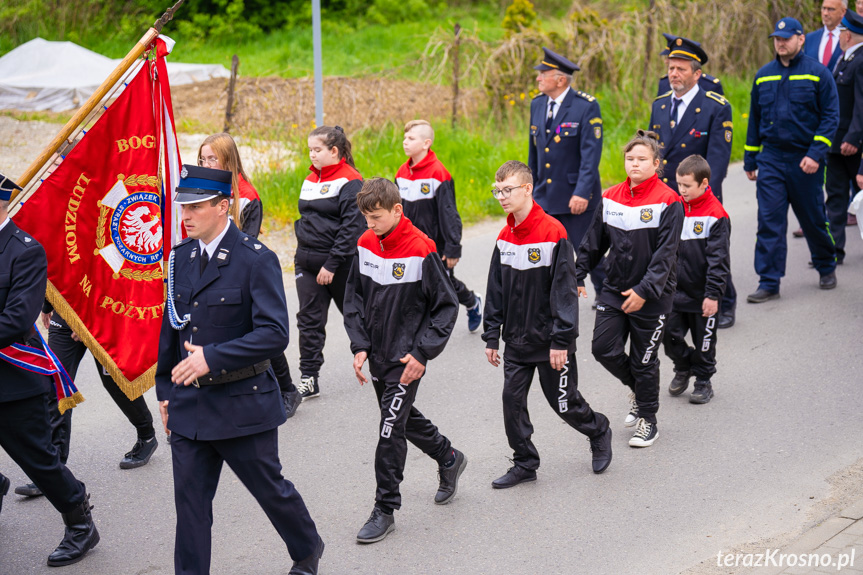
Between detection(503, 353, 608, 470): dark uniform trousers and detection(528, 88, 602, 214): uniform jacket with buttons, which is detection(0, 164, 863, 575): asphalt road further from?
detection(528, 88, 602, 214): uniform jacket with buttons

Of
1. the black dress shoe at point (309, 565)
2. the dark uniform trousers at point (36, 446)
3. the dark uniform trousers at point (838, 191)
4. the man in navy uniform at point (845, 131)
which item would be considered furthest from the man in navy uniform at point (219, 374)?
the dark uniform trousers at point (838, 191)

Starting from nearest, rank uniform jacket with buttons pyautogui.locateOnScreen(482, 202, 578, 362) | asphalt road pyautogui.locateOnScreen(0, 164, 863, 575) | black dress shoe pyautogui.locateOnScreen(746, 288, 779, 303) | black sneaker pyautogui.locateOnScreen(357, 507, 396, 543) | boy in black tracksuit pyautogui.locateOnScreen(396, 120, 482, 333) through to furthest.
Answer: asphalt road pyautogui.locateOnScreen(0, 164, 863, 575) → black sneaker pyautogui.locateOnScreen(357, 507, 396, 543) → uniform jacket with buttons pyautogui.locateOnScreen(482, 202, 578, 362) → boy in black tracksuit pyautogui.locateOnScreen(396, 120, 482, 333) → black dress shoe pyautogui.locateOnScreen(746, 288, 779, 303)

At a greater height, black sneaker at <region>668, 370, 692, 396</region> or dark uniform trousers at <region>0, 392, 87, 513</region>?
dark uniform trousers at <region>0, 392, 87, 513</region>

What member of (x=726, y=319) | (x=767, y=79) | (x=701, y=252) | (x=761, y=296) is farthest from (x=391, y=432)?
(x=767, y=79)

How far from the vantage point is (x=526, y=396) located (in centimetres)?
523

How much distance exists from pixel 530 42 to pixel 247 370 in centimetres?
1297

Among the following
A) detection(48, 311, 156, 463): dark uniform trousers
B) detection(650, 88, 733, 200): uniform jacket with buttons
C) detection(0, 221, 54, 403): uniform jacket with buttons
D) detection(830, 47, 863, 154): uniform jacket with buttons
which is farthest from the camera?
detection(830, 47, 863, 154): uniform jacket with buttons

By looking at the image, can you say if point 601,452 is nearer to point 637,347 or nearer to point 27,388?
point 637,347

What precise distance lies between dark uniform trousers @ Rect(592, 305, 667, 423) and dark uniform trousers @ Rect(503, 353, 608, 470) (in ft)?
1.84

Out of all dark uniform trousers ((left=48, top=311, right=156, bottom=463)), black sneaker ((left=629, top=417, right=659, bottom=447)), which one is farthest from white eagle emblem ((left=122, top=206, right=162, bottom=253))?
black sneaker ((left=629, top=417, right=659, bottom=447))

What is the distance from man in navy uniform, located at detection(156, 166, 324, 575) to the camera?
3.97 meters

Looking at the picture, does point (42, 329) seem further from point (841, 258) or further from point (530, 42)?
point (530, 42)

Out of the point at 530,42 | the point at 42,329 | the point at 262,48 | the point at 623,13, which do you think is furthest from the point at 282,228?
the point at 262,48

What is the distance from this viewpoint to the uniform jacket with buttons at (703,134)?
25.2 ft
